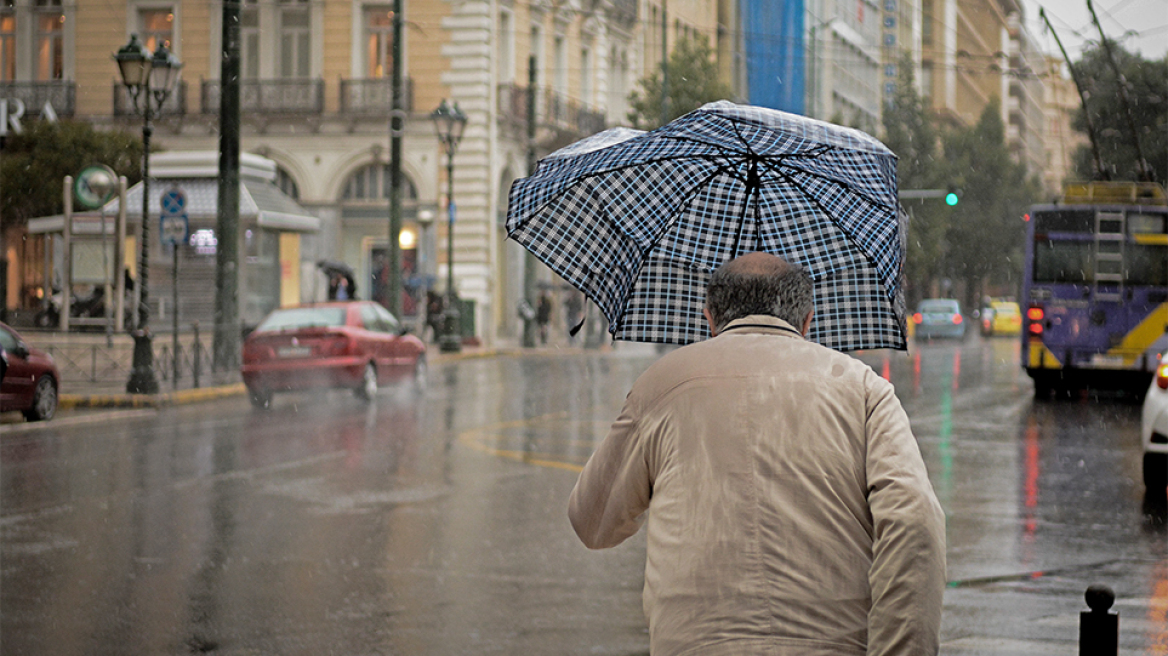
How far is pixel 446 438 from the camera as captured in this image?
49.6 feet

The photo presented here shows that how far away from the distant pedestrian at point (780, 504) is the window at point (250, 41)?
1565 inches

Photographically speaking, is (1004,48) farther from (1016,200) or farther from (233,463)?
(233,463)

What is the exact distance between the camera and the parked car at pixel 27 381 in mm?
16344

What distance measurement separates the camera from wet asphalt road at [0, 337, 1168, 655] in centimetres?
668

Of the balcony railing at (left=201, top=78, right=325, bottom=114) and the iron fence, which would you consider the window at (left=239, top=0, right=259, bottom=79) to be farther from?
the iron fence

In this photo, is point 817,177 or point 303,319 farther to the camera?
point 303,319

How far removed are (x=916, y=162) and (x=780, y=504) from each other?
67.9 metres

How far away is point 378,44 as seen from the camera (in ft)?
133

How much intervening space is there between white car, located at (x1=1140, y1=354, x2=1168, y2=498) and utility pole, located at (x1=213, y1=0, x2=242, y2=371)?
51.8 ft

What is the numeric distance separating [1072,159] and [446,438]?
4865 centimetres

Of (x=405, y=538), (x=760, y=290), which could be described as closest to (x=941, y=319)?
(x=405, y=538)

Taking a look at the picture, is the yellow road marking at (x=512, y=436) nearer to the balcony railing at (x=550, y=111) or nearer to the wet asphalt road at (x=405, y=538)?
the wet asphalt road at (x=405, y=538)

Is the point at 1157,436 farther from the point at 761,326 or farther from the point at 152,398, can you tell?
the point at 152,398

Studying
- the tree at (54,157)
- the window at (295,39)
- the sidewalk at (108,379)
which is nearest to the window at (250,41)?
the window at (295,39)
